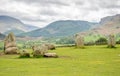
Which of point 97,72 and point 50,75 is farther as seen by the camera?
point 97,72

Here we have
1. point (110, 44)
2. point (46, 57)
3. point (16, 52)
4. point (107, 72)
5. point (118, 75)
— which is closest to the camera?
point (118, 75)

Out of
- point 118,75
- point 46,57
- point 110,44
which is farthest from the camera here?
point 110,44

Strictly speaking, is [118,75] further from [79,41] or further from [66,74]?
[79,41]

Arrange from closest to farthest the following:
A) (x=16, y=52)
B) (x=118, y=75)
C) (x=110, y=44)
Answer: (x=118, y=75) < (x=16, y=52) < (x=110, y=44)

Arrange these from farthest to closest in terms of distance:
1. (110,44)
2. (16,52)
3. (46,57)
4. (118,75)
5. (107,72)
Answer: (110,44) → (16,52) → (46,57) → (107,72) → (118,75)

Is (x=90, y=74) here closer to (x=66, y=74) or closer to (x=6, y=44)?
(x=66, y=74)

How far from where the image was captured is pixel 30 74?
2997 cm

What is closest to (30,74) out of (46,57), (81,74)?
(81,74)

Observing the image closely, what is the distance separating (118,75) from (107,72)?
2.24m

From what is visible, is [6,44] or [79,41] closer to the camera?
[6,44]

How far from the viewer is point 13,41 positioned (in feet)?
212

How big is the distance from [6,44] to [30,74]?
116 ft

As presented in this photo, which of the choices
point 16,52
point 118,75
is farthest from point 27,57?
point 118,75

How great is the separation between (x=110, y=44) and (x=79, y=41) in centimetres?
763
